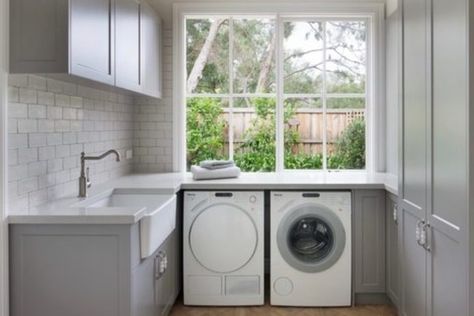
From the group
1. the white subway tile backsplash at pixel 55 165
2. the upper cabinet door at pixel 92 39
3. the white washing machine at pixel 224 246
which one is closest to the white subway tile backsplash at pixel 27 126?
the white subway tile backsplash at pixel 55 165

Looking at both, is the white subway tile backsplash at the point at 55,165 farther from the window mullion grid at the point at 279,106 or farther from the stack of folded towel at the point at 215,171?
the window mullion grid at the point at 279,106

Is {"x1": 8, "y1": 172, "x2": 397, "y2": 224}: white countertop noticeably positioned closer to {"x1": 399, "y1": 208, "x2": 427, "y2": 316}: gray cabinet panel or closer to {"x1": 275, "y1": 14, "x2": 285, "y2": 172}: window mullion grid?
{"x1": 275, "y1": 14, "x2": 285, "y2": 172}: window mullion grid

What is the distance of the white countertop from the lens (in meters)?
2.21

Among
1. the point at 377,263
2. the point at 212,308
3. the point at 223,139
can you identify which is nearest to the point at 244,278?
the point at 212,308

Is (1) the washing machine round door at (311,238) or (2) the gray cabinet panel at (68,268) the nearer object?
(2) the gray cabinet panel at (68,268)

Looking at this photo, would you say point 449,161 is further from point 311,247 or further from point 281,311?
point 281,311

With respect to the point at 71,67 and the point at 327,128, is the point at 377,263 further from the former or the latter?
the point at 71,67

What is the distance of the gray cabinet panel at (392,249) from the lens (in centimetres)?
307

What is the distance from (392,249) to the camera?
3.19 m

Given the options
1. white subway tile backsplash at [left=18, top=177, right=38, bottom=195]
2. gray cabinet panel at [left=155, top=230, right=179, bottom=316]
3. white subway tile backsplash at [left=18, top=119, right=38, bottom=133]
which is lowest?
gray cabinet panel at [left=155, top=230, right=179, bottom=316]

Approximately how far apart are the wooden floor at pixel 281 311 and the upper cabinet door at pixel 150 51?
5.47ft

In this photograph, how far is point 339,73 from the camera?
160 inches

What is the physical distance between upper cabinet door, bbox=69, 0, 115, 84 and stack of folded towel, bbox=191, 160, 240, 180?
44.0 inches

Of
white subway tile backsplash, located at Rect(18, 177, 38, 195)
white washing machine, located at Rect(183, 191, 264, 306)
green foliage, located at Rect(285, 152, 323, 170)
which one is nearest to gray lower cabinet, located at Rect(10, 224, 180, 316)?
white subway tile backsplash, located at Rect(18, 177, 38, 195)
